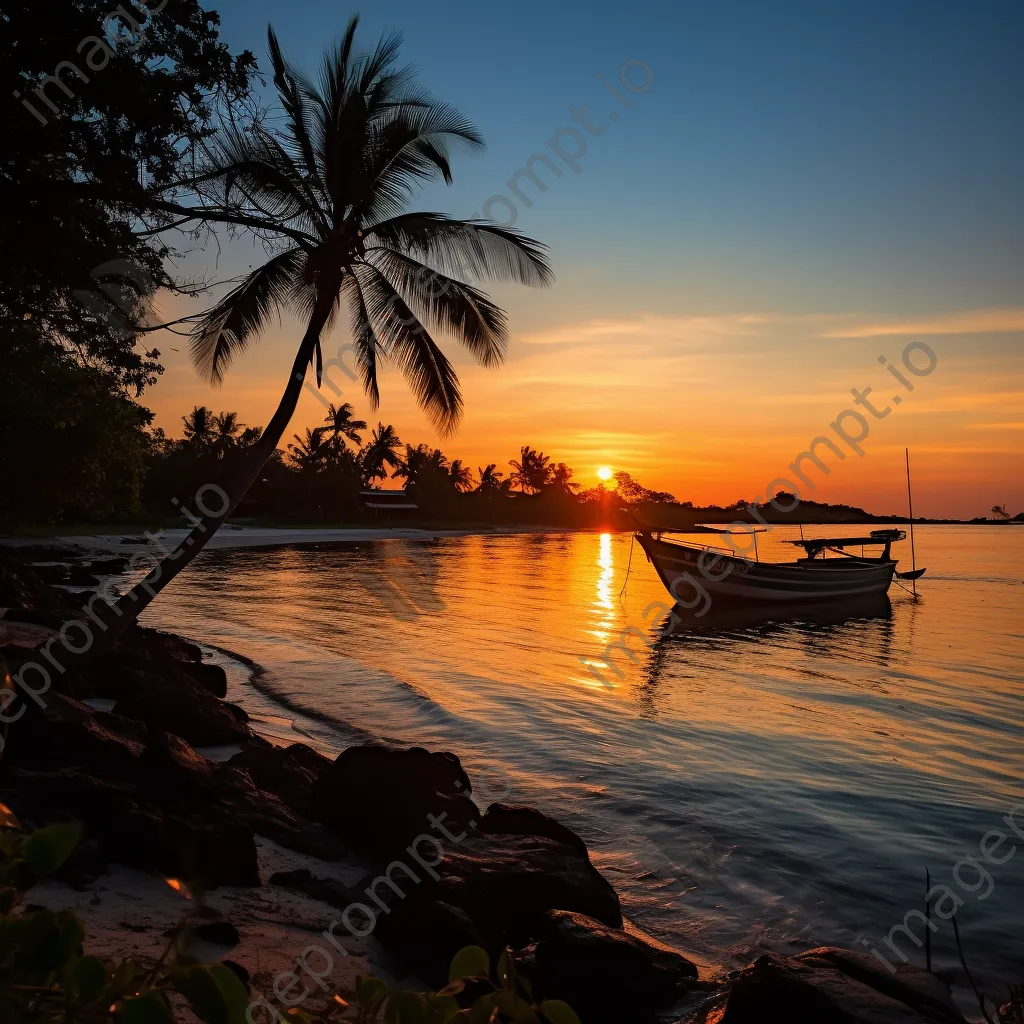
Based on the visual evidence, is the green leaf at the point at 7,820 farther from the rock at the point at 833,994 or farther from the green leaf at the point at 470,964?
the rock at the point at 833,994

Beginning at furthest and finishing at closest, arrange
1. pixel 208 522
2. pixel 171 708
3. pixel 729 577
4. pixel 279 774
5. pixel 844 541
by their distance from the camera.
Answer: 1. pixel 844 541
2. pixel 729 577
3. pixel 208 522
4. pixel 171 708
5. pixel 279 774

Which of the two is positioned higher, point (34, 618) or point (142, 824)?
point (34, 618)

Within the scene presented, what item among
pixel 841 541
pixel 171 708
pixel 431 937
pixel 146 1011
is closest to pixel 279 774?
pixel 171 708

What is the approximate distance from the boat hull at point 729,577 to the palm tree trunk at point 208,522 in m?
23.0

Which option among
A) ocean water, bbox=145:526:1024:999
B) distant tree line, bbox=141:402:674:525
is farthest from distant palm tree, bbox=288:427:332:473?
ocean water, bbox=145:526:1024:999

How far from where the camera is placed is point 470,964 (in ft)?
4.01

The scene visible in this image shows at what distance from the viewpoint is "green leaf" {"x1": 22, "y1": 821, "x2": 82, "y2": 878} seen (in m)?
1.25

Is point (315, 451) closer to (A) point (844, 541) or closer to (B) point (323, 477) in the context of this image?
(B) point (323, 477)

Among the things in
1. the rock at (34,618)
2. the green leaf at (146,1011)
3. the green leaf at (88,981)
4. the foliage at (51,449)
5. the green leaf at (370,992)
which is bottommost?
the rock at (34,618)

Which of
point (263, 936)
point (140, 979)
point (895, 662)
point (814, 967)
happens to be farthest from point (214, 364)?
point (895, 662)

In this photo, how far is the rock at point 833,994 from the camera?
4.04m

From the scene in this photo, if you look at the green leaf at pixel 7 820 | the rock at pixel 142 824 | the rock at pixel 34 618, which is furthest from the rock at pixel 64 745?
the rock at pixel 34 618

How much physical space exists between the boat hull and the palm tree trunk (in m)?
23.0

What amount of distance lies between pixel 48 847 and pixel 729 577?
32704mm
